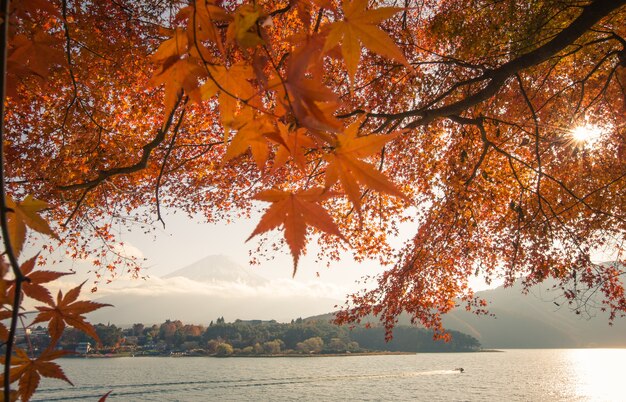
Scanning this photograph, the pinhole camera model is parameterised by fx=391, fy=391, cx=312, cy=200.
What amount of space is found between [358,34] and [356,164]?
329 millimetres

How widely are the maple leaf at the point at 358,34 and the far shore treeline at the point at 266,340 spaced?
367 feet

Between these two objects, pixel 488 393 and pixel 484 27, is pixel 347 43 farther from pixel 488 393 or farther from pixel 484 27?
pixel 488 393

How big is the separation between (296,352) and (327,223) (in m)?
122

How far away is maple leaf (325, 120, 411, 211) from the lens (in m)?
0.94

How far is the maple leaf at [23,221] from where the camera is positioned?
0.94 meters

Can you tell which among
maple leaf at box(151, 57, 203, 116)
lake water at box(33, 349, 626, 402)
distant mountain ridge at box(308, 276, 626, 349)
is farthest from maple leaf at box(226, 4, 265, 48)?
distant mountain ridge at box(308, 276, 626, 349)

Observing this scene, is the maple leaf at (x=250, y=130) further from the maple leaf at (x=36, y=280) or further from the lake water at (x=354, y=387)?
the lake water at (x=354, y=387)

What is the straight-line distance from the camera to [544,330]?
193 metres

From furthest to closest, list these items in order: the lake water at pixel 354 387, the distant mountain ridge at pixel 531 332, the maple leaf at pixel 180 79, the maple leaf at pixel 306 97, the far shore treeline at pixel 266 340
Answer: the distant mountain ridge at pixel 531 332 < the far shore treeline at pixel 266 340 < the lake water at pixel 354 387 < the maple leaf at pixel 180 79 < the maple leaf at pixel 306 97

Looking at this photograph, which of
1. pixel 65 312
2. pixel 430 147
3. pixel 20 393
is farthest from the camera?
pixel 430 147

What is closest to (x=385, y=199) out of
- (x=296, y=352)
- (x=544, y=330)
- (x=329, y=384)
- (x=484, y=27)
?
(x=484, y=27)

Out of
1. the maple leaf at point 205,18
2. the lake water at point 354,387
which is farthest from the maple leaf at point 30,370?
the lake water at point 354,387

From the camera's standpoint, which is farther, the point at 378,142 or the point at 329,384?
the point at 329,384

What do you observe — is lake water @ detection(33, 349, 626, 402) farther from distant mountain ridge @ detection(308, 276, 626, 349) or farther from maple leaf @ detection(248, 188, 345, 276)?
distant mountain ridge @ detection(308, 276, 626, 349)
